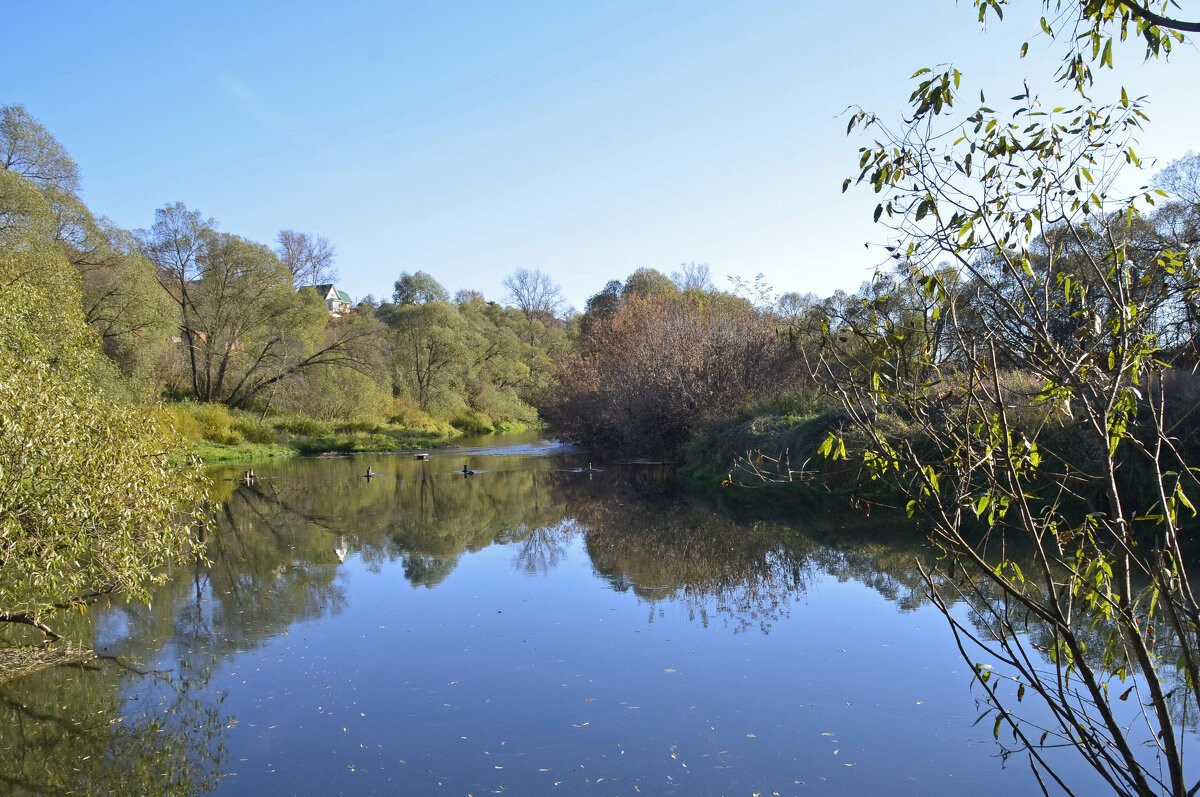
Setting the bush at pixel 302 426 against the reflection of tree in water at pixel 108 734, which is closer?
the reflection of tree in water at pixel 108 734

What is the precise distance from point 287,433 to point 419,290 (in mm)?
32984

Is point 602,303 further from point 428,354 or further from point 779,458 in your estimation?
point 779,458

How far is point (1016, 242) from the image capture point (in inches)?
129

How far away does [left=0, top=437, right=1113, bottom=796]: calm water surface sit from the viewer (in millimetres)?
5852

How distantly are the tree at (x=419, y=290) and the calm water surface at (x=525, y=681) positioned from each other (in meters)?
55.7

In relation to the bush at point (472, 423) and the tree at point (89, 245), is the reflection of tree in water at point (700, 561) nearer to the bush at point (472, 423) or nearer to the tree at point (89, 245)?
the tree at point (89, 245)

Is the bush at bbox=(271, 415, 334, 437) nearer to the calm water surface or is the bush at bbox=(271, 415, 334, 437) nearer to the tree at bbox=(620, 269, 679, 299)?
the tree at bbox=(620, 269, 679, 299)

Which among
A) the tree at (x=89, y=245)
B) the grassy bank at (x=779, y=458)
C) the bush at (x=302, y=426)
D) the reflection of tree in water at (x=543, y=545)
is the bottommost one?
the reflection of tree in water at (x=543, y=545)

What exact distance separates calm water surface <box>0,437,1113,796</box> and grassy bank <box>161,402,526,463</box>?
2014cm

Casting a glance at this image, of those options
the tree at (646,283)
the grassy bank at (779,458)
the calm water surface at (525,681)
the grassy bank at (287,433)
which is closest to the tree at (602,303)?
the tree at (646,283)

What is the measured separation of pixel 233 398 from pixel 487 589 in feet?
97.6

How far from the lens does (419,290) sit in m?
69.1

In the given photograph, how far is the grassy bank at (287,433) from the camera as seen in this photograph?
1298 inches

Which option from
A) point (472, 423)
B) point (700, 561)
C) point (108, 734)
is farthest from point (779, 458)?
point (472, 423)
